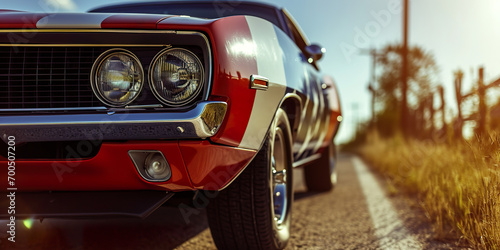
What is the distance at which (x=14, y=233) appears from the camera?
9.52ft

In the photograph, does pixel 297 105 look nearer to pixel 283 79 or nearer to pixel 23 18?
pixel 283 79

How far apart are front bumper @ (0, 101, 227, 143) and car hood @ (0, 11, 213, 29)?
361 mm

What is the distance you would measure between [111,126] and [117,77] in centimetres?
25

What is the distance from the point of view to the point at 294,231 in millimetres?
3322

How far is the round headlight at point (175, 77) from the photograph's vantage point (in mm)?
2045

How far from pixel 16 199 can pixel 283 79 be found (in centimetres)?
140

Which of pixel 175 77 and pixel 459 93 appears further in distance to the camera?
pixel 459 93

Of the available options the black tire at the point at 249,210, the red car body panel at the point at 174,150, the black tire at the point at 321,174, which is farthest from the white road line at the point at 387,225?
the red car body panel at the point at 174,150

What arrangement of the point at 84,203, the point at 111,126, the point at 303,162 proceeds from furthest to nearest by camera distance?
the point at 303,162
the point at 84,203
the point at 111,126

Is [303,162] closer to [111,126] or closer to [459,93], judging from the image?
[111,126]

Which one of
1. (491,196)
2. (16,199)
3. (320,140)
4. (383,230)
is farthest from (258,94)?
(320,140)

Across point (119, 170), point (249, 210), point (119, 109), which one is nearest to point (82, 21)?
point (119, 109)

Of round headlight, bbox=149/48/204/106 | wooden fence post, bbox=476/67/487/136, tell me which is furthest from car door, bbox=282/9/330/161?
wooden fence post, bbox=476/67/487/136

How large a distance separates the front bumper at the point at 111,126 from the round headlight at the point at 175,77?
0.10 m
